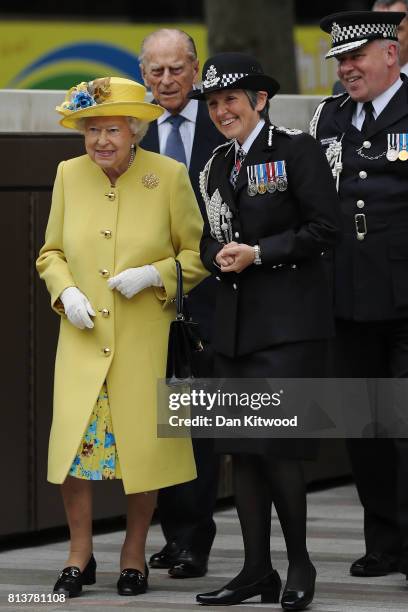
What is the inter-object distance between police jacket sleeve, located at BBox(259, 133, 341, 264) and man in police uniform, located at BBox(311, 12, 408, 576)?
0.55 m

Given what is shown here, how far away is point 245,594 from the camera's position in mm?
5961

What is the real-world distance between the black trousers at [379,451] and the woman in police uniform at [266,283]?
23.7 inches

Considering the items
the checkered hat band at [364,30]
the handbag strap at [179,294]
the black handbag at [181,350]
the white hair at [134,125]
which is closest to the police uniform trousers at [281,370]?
the black handbag at [181,350]

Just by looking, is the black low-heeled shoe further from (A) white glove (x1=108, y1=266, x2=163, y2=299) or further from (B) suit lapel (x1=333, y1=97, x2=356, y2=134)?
(B) suit lapel (x1=333, y1=97, x2=356, y2=134)

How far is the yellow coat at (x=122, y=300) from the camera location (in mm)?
6188

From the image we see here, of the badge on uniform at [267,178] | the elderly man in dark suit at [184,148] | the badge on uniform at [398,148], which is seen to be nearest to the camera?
the badge on uniform at [267,178]

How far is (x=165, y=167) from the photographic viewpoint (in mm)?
6406

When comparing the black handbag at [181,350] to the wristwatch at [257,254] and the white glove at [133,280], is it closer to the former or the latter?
the white glove at [133,280]

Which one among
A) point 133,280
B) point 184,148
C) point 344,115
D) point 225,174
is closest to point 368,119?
point 344,115

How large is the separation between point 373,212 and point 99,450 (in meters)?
1.40

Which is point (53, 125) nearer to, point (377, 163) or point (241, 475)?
point (377, 163)

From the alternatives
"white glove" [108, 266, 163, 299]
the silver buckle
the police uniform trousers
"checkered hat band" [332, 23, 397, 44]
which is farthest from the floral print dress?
"checkered hat band" [332, 23, 397, 44]

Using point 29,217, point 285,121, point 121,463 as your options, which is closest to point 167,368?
point 121,463

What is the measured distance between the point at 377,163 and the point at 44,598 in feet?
6.81
